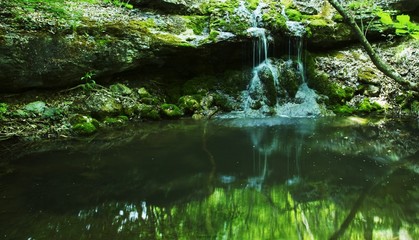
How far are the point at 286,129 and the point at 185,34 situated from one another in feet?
14.3

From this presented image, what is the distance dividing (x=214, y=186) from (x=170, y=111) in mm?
5070

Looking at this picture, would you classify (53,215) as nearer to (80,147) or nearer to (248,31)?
(80,147)

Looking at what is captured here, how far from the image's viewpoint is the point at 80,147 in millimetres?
6449

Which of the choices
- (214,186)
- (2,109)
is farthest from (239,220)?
(2,109)

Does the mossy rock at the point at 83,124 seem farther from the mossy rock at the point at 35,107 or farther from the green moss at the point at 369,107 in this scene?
the green moss at the point at 369,107

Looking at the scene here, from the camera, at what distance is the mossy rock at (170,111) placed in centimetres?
924

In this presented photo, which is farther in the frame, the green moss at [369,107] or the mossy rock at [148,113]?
the green moss at [369,107]

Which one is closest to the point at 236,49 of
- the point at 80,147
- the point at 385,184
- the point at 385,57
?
the point at 385,57

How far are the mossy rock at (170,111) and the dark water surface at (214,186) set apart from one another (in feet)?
6.24

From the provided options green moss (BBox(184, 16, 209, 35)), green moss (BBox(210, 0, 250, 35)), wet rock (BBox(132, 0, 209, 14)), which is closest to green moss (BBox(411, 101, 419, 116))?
green moss (BBox(210, 0, 250, 35))

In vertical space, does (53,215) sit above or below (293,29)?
below

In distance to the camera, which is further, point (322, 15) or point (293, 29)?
point (322, 15)

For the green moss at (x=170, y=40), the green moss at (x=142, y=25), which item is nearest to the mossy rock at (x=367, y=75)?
the green moss at (x=170, y=40)

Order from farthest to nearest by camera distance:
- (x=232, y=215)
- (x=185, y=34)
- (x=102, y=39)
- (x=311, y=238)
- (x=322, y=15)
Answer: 1. (x=322, y=15)
2. (x=185, y=34)
3. (x=102, y=39)
4. (x=232, y=215)
5. (x=311, y=238)
